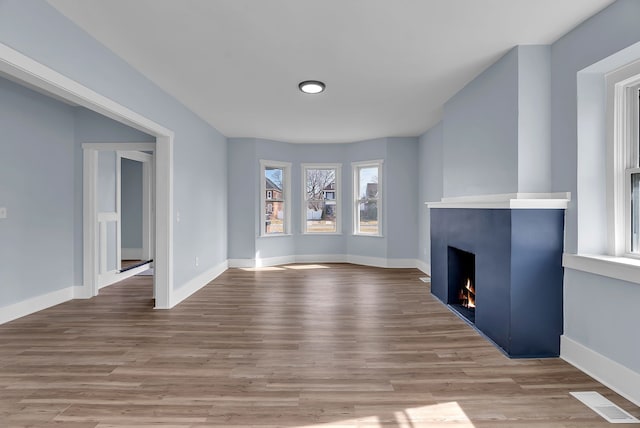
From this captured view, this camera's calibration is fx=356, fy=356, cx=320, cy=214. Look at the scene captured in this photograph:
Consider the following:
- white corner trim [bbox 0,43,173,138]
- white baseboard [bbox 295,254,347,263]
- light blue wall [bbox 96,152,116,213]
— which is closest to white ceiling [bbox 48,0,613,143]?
white corner trim [bbox 0,43,173,138]

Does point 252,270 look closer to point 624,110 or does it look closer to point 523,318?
point 523,318

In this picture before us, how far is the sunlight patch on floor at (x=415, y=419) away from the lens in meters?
2.00

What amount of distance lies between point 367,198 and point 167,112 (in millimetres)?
4412

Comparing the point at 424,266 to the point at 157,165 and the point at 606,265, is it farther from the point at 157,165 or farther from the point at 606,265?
the point at 157,165

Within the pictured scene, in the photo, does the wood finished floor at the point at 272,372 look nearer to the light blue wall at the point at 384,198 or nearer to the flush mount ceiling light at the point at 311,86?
the flush mount ceiling light at the point at 311,86

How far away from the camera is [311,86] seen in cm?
394

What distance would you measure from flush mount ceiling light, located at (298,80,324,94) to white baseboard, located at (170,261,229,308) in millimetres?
2948

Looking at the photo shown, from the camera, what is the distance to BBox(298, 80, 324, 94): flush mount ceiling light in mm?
3871

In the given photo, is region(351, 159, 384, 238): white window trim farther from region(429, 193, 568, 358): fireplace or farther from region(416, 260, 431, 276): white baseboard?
region(429, 193, 568, 358): fireplace

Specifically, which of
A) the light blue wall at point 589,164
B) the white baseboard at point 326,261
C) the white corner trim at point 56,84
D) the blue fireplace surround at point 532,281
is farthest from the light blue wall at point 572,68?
the white baseboard at point 326,261

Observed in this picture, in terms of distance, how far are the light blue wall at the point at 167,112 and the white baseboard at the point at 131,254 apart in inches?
99.3

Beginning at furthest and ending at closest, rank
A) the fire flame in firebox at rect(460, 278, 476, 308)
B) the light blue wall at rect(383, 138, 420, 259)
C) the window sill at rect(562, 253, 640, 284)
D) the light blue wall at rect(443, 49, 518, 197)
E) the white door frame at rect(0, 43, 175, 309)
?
1. the light blue wall at rect(383, 138, 420, 259)
2. the fire flame in firebox at rect(460, 278, 476, 308)
3. the light blue wall at rect(443, 49, 518, 197)
4. the white door frame at rect(0, 43, 175, 309)
5. the window sill at rect(562, 253, 640, 284)

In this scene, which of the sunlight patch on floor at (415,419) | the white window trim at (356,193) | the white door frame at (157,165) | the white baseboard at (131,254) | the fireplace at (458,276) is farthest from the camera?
the white baseboard at (131,254)

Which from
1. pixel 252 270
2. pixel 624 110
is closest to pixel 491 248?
pixel 624 110
